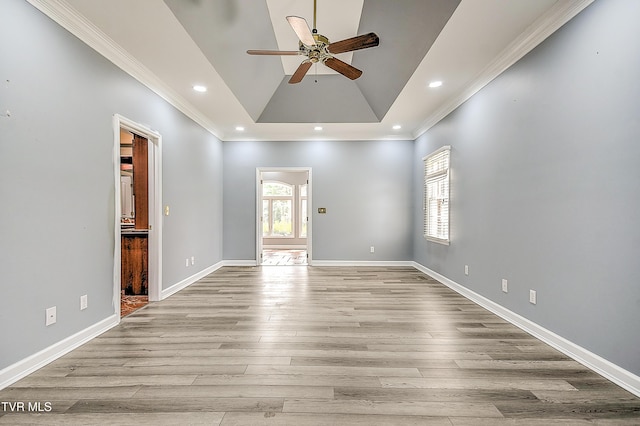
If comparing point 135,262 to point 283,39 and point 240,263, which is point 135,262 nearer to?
point 240,263

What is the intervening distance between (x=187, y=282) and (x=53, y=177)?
2723mm

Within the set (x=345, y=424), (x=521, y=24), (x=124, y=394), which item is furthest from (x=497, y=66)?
(x=124, y=394)

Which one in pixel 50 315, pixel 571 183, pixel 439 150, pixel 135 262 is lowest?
pixel 50 315

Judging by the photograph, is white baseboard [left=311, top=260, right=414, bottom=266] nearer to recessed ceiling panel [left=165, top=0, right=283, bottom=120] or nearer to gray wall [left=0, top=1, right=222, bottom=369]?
recessed ceiling panel [left=165, top=0, right=283, bottom=120]

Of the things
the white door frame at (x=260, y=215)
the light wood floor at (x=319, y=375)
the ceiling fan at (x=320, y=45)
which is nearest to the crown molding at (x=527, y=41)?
the ceiling fan at (x=320, y=45)

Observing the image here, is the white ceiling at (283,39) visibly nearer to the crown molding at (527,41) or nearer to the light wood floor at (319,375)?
the crown molding at (527,41)

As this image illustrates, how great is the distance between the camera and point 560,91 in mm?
2479

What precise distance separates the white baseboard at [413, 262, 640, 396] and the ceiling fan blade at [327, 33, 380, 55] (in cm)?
300

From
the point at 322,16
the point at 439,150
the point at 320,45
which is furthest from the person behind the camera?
the point at 439,150

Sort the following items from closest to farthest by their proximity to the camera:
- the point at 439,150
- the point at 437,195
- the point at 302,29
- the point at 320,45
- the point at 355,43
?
the point at 302,29 < the point at 355,43 < the point at 320,45 < the point at 439,150 < the point at 437,195

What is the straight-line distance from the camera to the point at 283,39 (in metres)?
3.67

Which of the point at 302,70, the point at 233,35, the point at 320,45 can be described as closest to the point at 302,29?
the point at 320,45

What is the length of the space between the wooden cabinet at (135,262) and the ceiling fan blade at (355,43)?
11.1 feet

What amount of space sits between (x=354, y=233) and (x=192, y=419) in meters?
5.06
